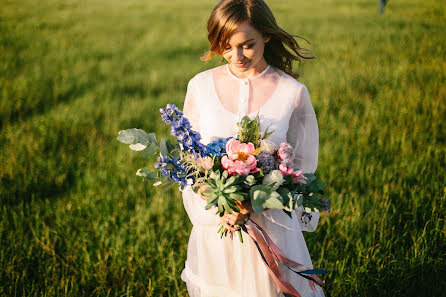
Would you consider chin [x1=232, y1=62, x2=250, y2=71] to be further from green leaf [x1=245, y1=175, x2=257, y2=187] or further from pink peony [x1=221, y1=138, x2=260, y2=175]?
green leaf [x1=245, y1=175, x2=257, y2=187]

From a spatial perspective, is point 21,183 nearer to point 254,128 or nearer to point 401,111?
point 254,128

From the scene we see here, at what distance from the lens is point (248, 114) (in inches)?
76.4

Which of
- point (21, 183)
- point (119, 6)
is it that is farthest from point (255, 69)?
point (119, 6)

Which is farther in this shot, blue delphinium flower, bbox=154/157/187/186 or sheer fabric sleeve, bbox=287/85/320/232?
sheer fabric sleeve, bbox=287/85/320/232

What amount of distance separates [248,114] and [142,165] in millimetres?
2368

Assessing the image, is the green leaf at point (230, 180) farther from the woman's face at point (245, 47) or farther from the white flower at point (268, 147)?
the woman's face at point (245, 47)

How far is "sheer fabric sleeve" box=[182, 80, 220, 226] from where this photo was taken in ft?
6.52

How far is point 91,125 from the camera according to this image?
4840 millimetres

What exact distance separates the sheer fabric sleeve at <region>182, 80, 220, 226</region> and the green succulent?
15.5 inches

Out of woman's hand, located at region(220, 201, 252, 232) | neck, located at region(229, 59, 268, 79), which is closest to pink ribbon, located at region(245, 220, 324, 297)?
woman's hand, located at region(220, 201, 252, 232)

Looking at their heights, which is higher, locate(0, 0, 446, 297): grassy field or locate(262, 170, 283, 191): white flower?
locate(262, 170, 283, 191): white flower

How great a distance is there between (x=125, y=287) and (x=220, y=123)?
143cm

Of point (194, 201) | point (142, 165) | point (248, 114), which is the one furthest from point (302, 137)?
point (142, 165)

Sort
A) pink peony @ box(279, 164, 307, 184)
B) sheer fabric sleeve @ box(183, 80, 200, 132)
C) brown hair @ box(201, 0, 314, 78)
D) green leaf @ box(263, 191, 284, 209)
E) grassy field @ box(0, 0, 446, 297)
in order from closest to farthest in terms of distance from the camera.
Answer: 1. green leaf @ box(263, 191, 284, 209)
2. pink peony @ box(279, 164, 307, 184)
3. brown hair @ box(201, 0, 314, 78)
4. sheer fabric sleeve @ box(183, 80, 200, 132)
5. grassy field @ box(0, 0, 446, 297)
